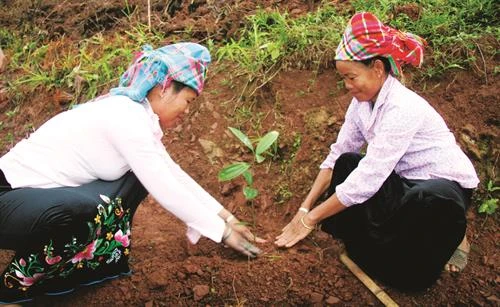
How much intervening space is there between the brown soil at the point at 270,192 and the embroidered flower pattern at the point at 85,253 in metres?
0.19

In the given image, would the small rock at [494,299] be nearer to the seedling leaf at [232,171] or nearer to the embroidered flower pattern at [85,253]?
the seedling leaf at [232,171]

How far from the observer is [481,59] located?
2596 mm

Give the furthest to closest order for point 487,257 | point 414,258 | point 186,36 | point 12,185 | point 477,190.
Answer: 1. point 186,36
2. point 477,190
3. point 487,257
4. point 414,258
5. point 12,185

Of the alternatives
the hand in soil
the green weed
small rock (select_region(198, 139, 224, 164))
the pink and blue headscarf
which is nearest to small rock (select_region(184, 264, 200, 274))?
the hand in soil

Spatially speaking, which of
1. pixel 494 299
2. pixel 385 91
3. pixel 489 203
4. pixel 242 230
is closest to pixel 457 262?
pixel 494 299

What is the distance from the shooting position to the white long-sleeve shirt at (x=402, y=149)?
1696 millimetres

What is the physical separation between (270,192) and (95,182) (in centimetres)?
98

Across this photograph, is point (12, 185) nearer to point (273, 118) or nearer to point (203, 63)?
point (203, 63)

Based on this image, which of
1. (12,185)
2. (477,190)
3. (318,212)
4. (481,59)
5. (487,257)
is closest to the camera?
(12,185)

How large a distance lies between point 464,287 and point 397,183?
1.82ft

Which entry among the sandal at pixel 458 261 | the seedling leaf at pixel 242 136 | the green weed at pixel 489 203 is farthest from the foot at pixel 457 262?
the seedling leaf at pixel 242 136

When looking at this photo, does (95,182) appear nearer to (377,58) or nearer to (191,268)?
(191,268)

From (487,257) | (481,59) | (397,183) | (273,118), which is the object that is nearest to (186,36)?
(273,118)

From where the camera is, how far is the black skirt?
5.39 ft
